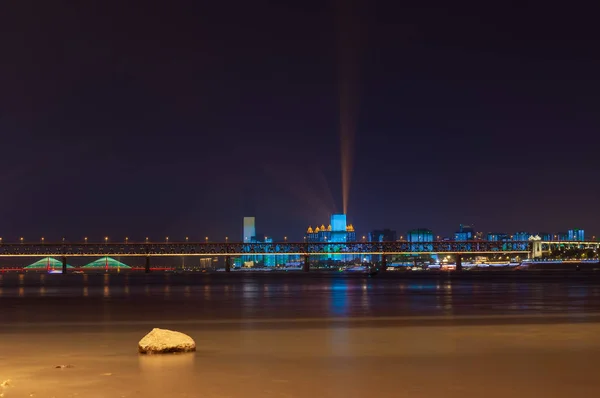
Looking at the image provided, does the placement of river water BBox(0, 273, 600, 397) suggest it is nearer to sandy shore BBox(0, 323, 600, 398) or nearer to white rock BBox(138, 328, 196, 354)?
sandy shore BBox(0, 323, 600, 398)

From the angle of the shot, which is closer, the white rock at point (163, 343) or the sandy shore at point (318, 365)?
the sandy shore at point (318, 365)

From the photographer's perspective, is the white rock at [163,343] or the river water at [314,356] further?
the white rock at [163,343]

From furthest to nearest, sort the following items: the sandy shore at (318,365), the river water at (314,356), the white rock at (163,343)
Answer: the white rock at (163,343) < the river water at (314,356) < the sandy shore at (318,365)

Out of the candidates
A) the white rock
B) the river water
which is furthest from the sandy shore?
the white rock

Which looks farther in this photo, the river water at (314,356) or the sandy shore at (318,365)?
the river water at (314,356)

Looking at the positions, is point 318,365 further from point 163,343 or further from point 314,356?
point 163,343

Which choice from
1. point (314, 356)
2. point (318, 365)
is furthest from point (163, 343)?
point (318, 365)

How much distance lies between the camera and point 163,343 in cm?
2183

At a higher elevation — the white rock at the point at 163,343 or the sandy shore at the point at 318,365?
the white rock at the point at 163,343

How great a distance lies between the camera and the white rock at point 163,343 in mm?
21812

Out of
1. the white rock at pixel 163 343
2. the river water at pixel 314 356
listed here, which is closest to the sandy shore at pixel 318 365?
the river water at pixel 314 356

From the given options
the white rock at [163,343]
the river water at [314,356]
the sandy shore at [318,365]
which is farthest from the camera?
the white rock at [163,343]

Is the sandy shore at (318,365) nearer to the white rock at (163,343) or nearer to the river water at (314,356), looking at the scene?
the river water at (314,356)

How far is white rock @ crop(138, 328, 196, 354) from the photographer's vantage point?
2181cm
